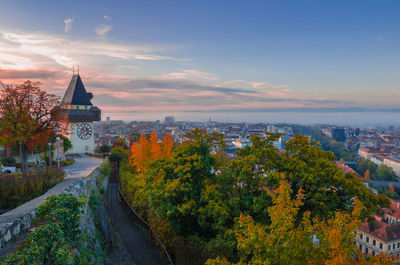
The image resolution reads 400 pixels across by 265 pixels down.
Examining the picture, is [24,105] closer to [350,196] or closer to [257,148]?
[257,148]

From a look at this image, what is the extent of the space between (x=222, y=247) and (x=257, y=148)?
448 cm

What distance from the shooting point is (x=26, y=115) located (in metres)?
9.72

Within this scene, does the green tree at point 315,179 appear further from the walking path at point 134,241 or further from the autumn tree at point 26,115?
the autumn tree at point 26,115

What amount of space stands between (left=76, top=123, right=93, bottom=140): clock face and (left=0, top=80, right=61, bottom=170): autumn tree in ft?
50.9

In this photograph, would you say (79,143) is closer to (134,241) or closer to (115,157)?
(115,157)

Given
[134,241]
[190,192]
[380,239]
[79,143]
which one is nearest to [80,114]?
[79,143]

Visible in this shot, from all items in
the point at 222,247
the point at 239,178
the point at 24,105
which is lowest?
the point at 222,247

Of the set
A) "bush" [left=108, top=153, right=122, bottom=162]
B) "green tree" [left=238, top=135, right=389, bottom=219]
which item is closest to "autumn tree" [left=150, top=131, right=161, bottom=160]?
"green tree" [left=238, top=135, right=389, bottom=219]

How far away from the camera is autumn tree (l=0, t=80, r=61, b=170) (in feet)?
31.0

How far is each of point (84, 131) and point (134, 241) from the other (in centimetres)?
1923

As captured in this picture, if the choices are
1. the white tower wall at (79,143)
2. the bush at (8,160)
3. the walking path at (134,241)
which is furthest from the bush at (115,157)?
the walking path at (134,241)

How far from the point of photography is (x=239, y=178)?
9680mm

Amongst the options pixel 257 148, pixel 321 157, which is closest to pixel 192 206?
pixel 257 148

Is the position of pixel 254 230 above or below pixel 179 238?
above
